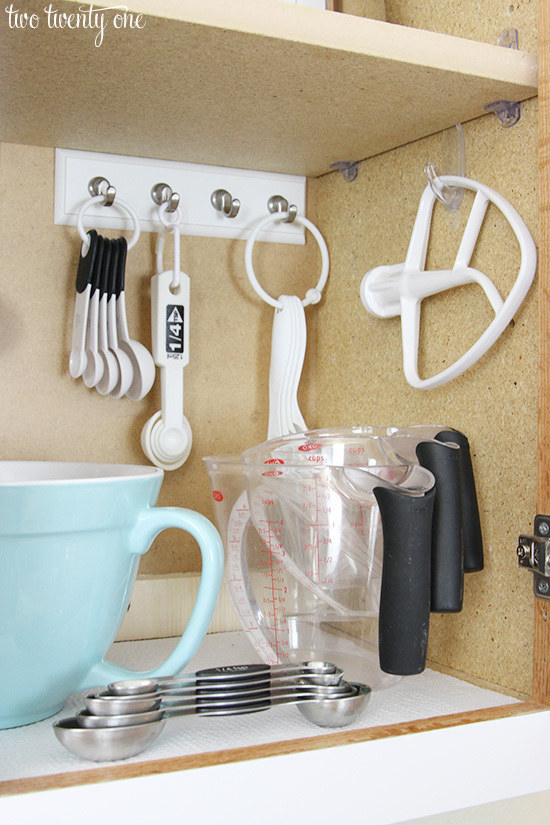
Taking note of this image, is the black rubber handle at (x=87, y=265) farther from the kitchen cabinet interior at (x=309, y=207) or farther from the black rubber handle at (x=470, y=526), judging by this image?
the black rubber handle at (x=470, y=526)

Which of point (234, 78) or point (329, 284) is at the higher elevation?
point (234, 78)

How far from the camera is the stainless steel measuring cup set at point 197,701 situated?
0.52m

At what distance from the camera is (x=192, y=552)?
3.04 feet

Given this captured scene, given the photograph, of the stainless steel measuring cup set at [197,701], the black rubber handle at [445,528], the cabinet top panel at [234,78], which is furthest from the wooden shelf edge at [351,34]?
the stainless steel measuring cup set at [197,701]

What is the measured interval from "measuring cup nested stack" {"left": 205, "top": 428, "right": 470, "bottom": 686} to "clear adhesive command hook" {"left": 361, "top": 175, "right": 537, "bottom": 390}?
3.4 inches

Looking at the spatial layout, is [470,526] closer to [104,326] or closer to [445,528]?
[445,528]

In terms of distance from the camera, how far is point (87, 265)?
0.83 meters

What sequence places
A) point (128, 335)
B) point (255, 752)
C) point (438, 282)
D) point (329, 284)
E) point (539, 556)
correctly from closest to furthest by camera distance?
point (255, 752)
point (539, 556)
point (438, 282)
point (128, 335)
point (329, 284)

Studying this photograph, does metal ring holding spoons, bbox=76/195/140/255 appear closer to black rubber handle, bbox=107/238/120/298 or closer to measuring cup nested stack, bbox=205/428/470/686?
black rubber handle, bbox=107/238/120/298

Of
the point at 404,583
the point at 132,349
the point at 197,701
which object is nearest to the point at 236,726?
the point at 197,701

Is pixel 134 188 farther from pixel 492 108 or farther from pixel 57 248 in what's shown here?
pixel 492 108

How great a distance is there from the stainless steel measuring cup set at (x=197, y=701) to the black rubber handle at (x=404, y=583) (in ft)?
0.13

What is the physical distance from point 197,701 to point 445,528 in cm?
21

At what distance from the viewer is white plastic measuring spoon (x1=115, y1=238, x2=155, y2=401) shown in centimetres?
85
